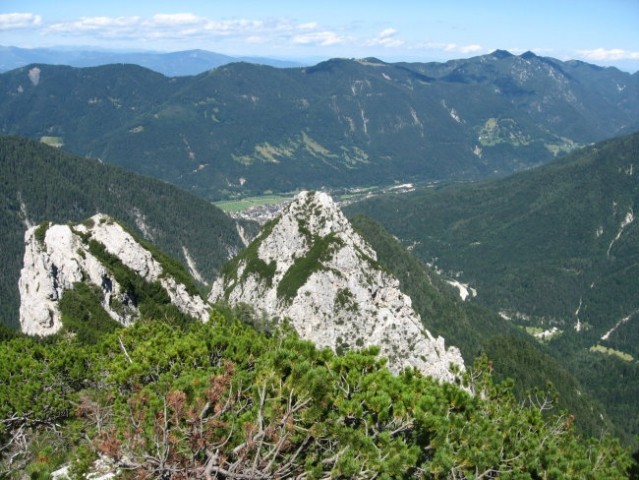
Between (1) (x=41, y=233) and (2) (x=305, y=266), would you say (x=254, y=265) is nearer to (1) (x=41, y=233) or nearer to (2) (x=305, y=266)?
(2) (x=305, y=266)

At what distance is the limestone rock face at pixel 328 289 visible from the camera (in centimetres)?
10406

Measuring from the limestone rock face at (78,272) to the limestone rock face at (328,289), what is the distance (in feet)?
65.4

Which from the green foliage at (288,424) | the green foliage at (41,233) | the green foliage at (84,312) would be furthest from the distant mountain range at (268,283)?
the green foliage at (288,424)

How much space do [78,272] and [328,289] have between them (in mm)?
44158

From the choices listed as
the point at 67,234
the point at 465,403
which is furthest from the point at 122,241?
the point at 465,403

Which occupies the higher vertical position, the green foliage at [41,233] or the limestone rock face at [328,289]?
the green foliage at [41,233]

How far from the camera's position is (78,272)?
84000 millimetres

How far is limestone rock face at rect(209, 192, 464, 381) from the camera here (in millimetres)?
104062

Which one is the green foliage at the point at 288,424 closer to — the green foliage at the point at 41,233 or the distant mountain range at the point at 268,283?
the distant mountain range at the point at 268,283

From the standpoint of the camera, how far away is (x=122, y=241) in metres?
94.9

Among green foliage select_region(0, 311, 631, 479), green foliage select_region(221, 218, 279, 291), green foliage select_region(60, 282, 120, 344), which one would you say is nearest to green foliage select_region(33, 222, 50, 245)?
green foliage select_region(60, 282, 120, 344)

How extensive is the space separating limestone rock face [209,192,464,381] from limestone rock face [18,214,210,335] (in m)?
19.9

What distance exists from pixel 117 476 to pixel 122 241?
251 ft

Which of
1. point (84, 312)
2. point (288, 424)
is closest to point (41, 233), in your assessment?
point (84, 312)
